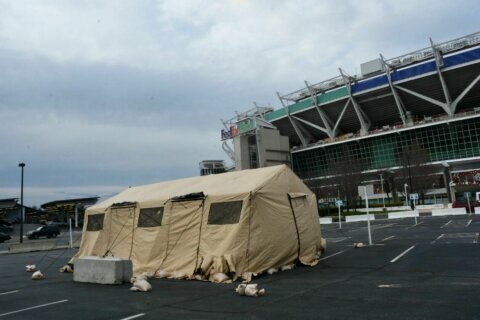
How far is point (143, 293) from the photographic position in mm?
10172

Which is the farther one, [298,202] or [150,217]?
[150,217]

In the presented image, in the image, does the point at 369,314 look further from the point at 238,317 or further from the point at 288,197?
the point at 288,197

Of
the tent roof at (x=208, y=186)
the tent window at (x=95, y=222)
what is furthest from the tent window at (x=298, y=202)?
the tent window at (x=95, y=222)

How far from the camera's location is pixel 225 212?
13.0 m

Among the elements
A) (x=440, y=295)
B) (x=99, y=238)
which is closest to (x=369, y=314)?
(x=440, y=295)

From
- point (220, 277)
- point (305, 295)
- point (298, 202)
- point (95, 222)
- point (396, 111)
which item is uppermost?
point (396, 111)

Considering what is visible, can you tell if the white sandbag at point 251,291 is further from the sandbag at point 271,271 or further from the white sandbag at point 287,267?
the white sandbag at point 287,267

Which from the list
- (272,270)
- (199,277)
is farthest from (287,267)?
(199,277)

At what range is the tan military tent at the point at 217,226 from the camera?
1236 cm

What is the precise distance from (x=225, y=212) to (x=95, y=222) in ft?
22.5

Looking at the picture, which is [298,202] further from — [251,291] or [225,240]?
[251,291]

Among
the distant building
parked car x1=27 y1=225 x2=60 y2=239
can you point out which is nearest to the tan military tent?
parked car x1=27 y1=225 x2=60 y2=239

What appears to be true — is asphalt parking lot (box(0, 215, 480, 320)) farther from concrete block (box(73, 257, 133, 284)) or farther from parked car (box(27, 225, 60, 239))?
parked car (box(27, 225, 60, 239))

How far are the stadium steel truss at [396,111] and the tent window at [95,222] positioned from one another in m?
69.9
